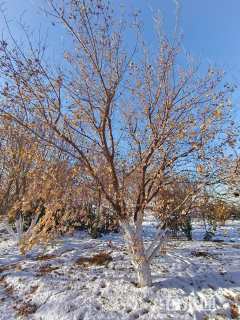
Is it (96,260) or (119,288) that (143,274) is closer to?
(119,288)

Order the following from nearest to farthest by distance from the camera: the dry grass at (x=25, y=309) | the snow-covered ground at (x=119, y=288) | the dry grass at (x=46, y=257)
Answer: the snow-covered ground at (x=119, y=288)
the dry grass at (x=25, y=309)
the dry grass at (x=46, y=257)

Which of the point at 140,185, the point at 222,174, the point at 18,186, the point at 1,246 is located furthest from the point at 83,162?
the point at 1,246

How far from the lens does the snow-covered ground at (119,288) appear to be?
561cm

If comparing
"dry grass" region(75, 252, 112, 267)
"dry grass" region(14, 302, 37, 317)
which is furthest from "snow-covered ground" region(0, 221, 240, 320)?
"dry grass" region(75, 252, 112, 267)

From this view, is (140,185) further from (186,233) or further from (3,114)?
(186,233)

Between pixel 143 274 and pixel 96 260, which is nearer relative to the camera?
pixel 143 274

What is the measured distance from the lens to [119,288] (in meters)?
6.51

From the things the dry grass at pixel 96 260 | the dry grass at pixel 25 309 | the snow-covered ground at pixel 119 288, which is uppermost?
the dry grass at pixel 96 260

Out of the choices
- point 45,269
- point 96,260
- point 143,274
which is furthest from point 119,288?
point 45,269

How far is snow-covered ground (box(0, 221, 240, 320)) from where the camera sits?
5.61 meters

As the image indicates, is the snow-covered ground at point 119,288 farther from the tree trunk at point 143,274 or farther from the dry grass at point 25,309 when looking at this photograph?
the tree trunk at point 143,274

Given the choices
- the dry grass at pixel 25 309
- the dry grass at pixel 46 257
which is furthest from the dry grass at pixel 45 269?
the dry grass at pixel 25 309

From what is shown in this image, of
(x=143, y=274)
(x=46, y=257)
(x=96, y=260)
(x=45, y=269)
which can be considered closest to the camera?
(x=143, y=274)

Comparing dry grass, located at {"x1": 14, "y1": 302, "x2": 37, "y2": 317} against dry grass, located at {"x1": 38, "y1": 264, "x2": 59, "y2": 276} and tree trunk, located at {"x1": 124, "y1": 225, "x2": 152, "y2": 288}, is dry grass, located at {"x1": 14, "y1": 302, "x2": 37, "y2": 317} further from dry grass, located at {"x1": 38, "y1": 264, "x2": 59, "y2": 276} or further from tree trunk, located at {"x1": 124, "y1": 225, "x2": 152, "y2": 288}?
tree trunk, located at {"x1": 124, "y1": 225, "x2": 152, "y2": 288}
